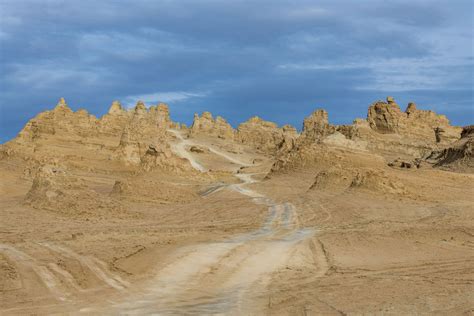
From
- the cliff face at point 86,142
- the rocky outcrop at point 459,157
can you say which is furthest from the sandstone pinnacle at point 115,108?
the rocky outcrop at point 459,157

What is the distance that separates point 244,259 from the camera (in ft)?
50.1

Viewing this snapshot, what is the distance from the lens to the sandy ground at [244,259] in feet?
33.4

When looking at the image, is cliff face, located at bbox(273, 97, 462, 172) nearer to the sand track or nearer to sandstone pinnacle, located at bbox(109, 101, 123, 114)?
sandstone pinnacle, located at bbox(109, 101, 123, 114)

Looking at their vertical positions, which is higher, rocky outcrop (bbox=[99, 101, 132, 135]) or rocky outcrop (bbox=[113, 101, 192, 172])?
rocky outcrop (bbox=[99, 101, 132, 135])

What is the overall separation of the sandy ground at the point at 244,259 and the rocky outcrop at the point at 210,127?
82686mm

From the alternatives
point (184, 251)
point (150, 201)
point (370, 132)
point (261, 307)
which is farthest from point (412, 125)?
point (261, 307)

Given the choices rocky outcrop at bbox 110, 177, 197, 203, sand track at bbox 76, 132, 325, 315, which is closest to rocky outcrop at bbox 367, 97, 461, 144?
rocky outcrop at bbox 110, 177, 197, 203

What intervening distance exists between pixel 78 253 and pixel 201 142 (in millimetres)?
90943

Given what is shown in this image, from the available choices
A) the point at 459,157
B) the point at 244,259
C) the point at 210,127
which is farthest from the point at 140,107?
the point at 244,259

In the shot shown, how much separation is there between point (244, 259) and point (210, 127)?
102m

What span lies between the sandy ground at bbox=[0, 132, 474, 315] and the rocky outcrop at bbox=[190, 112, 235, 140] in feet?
271

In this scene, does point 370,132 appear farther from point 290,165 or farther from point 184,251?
point 184,251

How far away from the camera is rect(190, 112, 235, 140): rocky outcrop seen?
11488cm

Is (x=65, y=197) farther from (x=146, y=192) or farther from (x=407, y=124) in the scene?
(x=407, y=124)
